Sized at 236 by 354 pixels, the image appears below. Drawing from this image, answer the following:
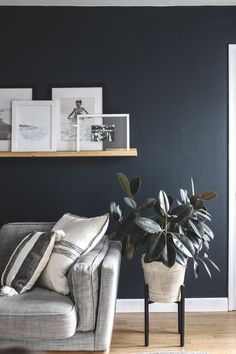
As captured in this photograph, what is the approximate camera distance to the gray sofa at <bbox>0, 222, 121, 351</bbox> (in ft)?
8.48

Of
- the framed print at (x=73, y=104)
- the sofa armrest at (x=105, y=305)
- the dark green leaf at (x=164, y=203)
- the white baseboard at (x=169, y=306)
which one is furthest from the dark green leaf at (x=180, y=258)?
the framed print at (x=73, y=104)

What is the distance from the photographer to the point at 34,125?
149 inches

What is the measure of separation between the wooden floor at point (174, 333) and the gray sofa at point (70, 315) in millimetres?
465

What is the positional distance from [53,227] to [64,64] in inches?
55.3

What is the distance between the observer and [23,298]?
277 centimetres

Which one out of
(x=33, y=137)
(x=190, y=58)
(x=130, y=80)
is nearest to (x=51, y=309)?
(x=33, y=137)

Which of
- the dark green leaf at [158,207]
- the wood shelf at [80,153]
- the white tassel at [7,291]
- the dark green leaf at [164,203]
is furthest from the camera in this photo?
the wood shelf at [80,153]

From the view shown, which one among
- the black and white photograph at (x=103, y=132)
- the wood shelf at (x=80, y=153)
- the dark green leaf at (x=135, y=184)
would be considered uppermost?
the black and white photograph at (x=103, y=132)

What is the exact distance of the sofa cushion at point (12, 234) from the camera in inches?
130

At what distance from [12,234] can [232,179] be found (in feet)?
6.12

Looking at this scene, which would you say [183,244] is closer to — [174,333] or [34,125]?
[174,333]

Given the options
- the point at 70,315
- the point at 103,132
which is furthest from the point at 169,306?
the point at 103,132

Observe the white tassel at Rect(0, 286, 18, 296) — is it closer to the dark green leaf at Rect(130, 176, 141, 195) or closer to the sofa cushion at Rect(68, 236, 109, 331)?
the sofa cushion at Rect(68, 236, 109, 331)

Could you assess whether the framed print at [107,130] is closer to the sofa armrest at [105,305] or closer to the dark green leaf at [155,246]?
the dark green leaf at [155,246]
